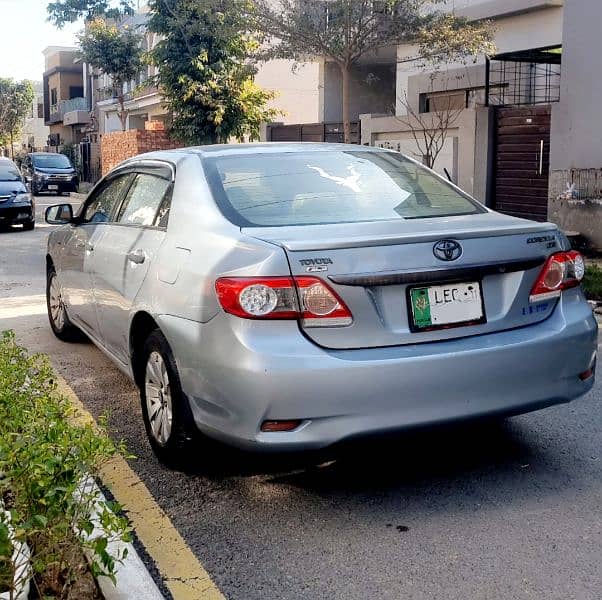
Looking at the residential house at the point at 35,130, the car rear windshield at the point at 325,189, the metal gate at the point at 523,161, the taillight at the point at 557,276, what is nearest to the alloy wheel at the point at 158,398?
the car rear windshield at the point at 325,189

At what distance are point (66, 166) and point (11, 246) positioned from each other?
20.1 meters

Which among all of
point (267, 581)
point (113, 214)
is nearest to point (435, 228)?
point (267, 581)

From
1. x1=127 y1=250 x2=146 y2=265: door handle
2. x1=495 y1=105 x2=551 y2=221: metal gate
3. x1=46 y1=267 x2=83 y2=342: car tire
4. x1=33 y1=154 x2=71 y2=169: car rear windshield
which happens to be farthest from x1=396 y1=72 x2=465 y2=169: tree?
x1=33 y1=154 x2=71 y2=169: car rear windshield

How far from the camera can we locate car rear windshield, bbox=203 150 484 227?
14.9 ft

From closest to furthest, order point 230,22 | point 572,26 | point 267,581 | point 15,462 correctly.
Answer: point 15,462
point 267,581
point 572,26
point 230,22

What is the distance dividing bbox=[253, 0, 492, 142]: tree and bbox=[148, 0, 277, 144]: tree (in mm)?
5881

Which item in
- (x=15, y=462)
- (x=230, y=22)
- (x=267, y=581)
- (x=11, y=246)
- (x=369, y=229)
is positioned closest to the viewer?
(x=15, y=462)

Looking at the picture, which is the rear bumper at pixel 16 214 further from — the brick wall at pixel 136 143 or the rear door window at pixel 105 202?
the rear door window at pixel 105 202

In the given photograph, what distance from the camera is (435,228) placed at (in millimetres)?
4227

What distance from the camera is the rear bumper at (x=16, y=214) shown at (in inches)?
727

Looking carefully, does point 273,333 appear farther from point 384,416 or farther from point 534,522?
point 534,522

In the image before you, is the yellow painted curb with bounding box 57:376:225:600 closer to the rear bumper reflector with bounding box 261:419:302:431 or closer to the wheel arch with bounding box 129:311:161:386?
the wheel arch with bounding box 129:311:161:386

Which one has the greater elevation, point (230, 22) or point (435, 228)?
point (230, 22)

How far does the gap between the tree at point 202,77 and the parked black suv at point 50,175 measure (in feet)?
28.2
